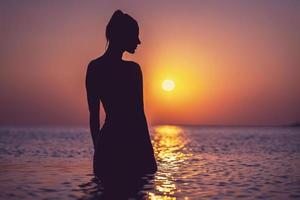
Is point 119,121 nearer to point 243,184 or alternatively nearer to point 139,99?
point 139,99

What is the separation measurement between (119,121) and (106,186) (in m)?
0.64

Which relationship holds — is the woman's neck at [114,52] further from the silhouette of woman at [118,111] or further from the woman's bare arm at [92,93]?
the woman's bare arm at [92,93]

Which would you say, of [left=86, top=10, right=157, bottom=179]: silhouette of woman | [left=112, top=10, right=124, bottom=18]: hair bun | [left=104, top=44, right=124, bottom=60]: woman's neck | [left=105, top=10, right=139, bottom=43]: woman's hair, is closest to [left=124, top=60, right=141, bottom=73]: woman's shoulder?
[left=86, top=10, right=157, bottom=179]: silhouette of woman

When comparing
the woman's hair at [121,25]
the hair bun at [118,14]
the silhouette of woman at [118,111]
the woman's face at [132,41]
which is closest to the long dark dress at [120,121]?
the silhouette of woman at [118,111]

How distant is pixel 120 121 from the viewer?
165 inches

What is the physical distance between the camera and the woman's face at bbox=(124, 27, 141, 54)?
4.05 m

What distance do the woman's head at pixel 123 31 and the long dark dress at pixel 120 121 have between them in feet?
0.64

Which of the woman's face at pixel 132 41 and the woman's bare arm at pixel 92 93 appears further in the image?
the woman's bare arm at pixel 92 93

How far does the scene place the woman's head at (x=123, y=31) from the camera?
158 inches

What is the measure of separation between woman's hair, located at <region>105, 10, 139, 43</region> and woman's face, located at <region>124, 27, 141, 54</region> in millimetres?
13

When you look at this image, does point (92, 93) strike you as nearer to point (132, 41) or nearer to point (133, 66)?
point (133, 66)

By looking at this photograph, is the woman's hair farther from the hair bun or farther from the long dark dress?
the long dark dress

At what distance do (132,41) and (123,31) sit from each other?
13 cm

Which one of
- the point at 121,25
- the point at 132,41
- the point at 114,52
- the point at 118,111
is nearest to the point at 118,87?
the point at 118,111
